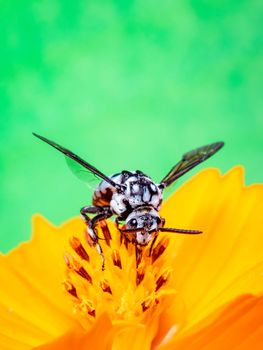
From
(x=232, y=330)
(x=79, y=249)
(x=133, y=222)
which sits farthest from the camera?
(x=79, y=249)

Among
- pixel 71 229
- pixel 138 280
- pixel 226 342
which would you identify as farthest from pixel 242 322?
pixel 71 229

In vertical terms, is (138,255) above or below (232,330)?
above

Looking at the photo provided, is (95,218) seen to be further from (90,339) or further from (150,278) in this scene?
(90,339)

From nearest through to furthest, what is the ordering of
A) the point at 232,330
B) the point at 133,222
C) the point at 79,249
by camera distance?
the point at 232,330 → the point at 133,222 → the point at 79,249

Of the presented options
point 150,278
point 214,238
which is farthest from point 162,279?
point 214,238

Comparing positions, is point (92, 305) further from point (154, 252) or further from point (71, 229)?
point (71, 229)

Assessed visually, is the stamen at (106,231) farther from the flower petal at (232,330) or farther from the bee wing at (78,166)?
the flower petal at (232,330)
